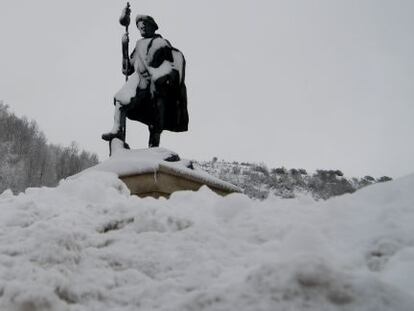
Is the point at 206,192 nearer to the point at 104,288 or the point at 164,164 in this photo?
the point at 104,288

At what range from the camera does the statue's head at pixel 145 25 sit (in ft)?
17.4

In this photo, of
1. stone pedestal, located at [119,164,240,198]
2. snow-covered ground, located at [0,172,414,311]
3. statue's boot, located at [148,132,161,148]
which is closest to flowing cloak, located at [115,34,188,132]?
statue's boot, located at [148,132,161,148]

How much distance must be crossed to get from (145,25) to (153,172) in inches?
79.5

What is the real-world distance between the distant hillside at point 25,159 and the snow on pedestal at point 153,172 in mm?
20727

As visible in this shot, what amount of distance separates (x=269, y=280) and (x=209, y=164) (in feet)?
141

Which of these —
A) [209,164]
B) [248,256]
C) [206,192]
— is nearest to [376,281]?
[248,256]

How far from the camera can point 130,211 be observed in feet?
A: 6.68

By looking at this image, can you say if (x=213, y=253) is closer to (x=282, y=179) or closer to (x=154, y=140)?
(x=154, y=140)

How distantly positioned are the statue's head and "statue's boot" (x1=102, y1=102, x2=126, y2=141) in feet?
3.06

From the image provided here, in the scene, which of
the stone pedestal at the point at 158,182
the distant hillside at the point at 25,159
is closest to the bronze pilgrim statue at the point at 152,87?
the stone pedestal at the point at 158,182

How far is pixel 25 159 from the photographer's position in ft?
87.4

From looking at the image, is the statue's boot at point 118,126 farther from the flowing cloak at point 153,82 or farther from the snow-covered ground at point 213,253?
the snow-covered ground at point 213,253

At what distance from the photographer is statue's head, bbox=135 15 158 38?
5.30 metres

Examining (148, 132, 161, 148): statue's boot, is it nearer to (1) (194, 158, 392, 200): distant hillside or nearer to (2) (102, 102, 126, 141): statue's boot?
(2) (102, 102, 126, 141): statue's boot
